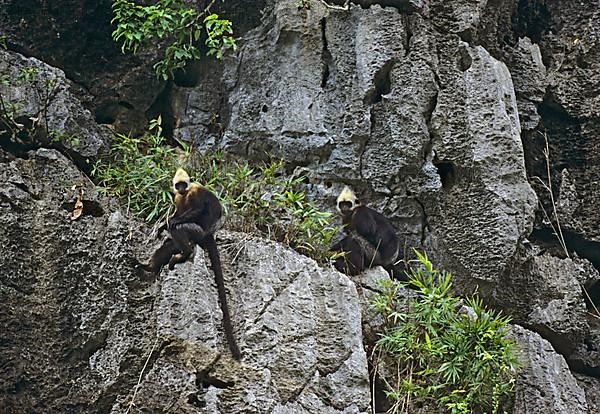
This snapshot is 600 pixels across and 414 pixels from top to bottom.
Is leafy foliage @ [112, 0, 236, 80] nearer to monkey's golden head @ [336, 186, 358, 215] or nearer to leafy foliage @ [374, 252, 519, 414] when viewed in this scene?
monkey's golden head @ [336, 186, 358, 215]

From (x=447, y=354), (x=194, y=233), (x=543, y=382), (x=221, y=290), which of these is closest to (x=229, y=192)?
(x=194, y=233)

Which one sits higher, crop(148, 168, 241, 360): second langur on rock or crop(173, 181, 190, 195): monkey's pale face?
crop(173, 181, 190, 195): monkey's pale face

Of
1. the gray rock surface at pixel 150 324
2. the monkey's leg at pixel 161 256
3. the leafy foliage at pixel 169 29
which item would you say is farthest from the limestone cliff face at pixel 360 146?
the leafy foliage at pixel 169 29

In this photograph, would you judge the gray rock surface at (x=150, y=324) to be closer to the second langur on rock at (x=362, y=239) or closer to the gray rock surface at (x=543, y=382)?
the second langur on rock at (x=362, y=239)

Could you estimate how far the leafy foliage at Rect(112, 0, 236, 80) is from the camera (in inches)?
313

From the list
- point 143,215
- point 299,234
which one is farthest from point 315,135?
point 143,215

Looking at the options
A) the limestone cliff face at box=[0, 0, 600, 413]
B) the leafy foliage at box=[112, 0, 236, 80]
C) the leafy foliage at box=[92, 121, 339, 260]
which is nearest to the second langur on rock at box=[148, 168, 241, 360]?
the limestone cliff face at box=[0, 0, 600, 413]

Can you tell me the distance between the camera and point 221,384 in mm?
6094

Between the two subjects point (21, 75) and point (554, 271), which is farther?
point (554, 271)

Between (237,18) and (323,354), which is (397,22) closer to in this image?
(237,18)

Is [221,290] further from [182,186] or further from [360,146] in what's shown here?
[360,146]

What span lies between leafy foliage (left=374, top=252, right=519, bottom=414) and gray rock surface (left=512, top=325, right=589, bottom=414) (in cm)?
29

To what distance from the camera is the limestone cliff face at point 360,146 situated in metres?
6.60

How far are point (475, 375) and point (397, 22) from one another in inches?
130
